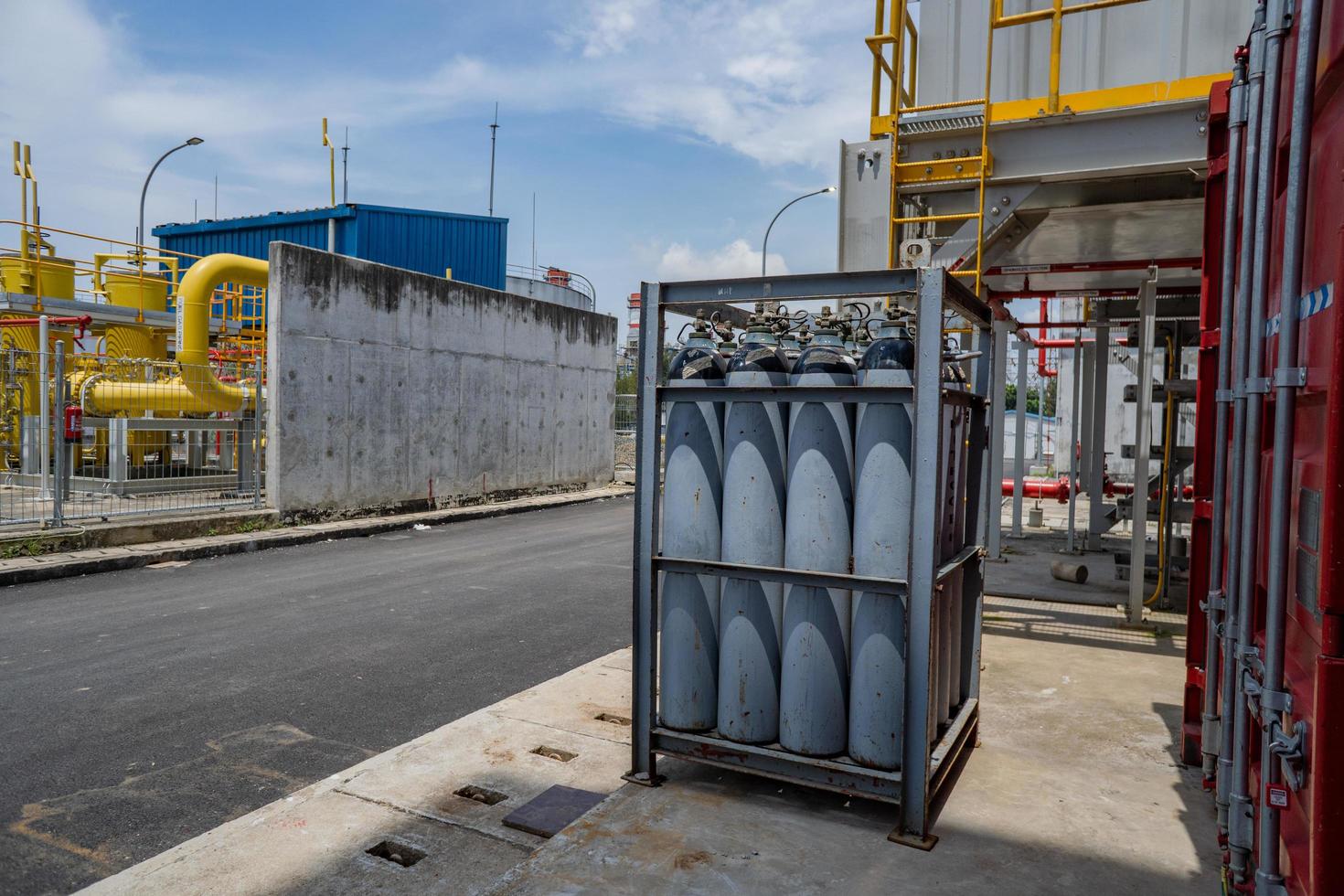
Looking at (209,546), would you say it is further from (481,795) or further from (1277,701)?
(1277,701)

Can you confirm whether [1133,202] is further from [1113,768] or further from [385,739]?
[385,739]

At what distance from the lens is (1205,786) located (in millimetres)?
3818

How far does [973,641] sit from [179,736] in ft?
13.8

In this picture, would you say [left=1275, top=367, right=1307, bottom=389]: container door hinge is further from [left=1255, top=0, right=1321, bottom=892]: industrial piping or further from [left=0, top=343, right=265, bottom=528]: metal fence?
[left=0, top=343, right=265, bottom=528]: metal fence

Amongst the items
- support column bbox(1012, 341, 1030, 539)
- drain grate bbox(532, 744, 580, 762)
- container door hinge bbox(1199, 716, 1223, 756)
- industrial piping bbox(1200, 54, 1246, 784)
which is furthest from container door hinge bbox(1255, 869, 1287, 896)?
support column bbox(1012, 341, 1030, 539)

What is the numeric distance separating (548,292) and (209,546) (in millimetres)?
28181

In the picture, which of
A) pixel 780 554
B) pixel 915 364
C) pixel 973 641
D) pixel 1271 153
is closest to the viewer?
pixel 1271 153

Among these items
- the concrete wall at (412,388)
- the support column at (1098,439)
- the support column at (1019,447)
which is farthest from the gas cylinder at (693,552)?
the concrete wall at (412,388)

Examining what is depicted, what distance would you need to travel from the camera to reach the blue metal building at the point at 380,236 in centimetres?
1966

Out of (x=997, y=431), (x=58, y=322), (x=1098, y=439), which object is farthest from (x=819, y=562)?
(x=58, y=322)

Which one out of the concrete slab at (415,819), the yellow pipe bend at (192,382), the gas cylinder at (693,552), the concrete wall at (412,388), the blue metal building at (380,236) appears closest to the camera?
the concrete slab at (415,819)

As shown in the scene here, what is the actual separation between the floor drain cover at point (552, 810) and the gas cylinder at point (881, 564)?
1178 millimetres

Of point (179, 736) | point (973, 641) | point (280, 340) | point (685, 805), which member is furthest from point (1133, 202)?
point (280, 340)

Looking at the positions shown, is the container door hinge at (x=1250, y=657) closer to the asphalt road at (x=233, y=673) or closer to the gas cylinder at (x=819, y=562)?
the gas cylinder at (x=819, y=562)
